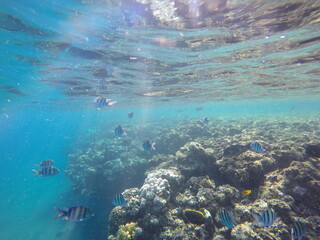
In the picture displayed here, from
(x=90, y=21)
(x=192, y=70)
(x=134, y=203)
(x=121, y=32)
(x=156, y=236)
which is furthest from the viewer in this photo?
(x=192, y=70)

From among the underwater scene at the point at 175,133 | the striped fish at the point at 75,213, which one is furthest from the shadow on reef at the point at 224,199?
the striped fish at the point at 75,213

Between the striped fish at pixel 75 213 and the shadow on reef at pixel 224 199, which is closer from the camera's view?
the striped fish at pixel 75 213

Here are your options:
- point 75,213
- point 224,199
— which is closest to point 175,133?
point 224,199

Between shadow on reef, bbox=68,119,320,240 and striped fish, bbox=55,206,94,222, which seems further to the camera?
shadow on reef, bbox=68,119,320,240

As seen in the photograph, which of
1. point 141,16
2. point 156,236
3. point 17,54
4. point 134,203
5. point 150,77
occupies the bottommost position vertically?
point 156,236

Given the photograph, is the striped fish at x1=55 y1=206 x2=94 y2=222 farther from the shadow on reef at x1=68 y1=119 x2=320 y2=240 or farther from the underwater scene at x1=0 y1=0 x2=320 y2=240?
the shadow on reef at x1=68 y1=119 x2=320 y2=240

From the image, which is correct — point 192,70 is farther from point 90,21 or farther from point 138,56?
point 90,21

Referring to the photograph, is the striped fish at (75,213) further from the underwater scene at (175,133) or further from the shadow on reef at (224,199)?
the shadow on reef at (224,199)

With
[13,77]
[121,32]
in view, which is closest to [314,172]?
[121,32]

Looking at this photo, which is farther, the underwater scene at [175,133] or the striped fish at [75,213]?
the underwater scene at [175,133]

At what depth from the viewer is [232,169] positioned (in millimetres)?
7566

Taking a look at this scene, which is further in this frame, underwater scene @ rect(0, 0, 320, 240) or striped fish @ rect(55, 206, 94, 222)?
underwater scene @ rect(0, 0, 320, 240)

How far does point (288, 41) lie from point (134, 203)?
12.9 m

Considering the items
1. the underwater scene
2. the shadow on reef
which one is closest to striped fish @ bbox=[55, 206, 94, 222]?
the underwater scene
